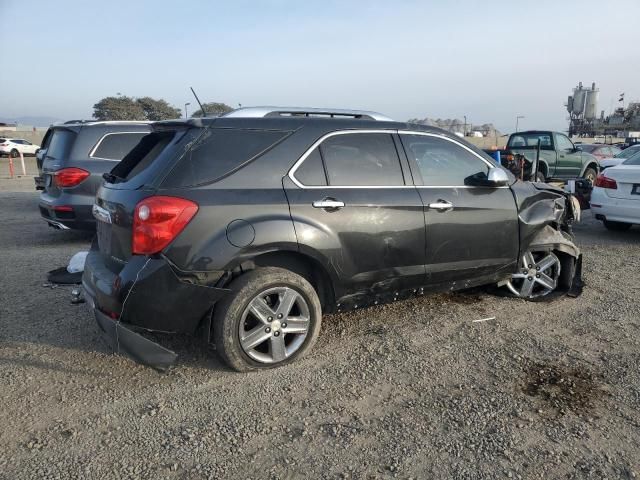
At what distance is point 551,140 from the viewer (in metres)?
14.1

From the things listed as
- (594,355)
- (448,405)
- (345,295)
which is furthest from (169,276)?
(594,355)

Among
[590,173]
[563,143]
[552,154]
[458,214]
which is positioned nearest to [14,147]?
[552,154]

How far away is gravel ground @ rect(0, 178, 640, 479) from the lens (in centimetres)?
252

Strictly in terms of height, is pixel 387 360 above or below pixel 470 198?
→ below

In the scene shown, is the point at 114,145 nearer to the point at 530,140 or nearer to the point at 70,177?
the point at 70,177

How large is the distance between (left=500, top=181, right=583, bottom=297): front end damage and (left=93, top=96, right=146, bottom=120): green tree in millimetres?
46610

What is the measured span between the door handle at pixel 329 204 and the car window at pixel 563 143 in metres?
12.7

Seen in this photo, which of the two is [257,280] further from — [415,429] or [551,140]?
[551,140]

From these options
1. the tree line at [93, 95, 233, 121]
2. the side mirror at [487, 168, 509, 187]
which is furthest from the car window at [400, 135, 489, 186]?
the tree line at [93, 95, 233, 121]

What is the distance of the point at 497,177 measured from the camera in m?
4.17

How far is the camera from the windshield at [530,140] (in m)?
14.1

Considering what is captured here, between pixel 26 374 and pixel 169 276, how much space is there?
1322 mm

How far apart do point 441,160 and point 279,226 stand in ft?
5.52

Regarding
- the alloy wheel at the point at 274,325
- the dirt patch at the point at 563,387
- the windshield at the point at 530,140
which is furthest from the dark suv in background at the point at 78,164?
the windshield at the point at 530,140
